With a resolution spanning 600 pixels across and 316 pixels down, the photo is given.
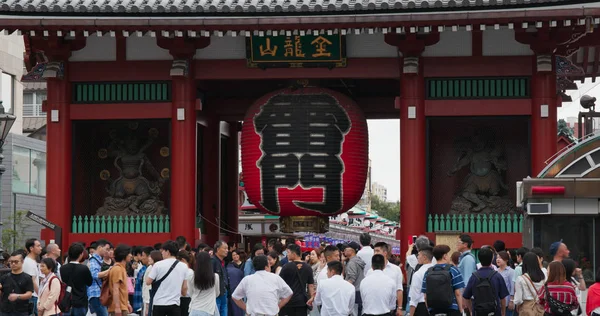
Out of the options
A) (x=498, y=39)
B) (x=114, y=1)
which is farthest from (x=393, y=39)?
(x=114, y=1)

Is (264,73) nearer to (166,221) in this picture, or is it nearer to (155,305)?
(166,221)

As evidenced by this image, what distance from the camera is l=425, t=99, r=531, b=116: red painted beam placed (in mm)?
27766

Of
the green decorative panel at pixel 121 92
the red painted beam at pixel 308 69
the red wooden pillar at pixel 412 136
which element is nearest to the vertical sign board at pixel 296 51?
the red painted beam at pixel 308 69

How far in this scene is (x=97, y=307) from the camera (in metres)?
18.4

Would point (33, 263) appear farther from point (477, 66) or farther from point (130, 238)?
point (477, 66)

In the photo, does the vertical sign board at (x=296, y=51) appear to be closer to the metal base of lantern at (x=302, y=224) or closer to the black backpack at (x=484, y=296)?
the metal base of lantern at (x=302, y=224)

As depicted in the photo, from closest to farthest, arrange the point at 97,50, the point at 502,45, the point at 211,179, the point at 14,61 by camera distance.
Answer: the point at 502,45
the point at 97,50
the point at 211,179
the point at 14,61

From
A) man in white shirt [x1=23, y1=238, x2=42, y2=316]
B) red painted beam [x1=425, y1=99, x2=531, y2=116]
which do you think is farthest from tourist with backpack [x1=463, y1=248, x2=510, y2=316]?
red painted beam [x1=425, y1=99, x2=531, y2=116]

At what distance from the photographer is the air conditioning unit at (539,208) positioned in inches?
790

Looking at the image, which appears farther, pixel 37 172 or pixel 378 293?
pixel 37 172

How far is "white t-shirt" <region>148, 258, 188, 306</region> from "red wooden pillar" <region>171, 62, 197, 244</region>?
10.3 meters

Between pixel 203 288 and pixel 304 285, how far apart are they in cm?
210

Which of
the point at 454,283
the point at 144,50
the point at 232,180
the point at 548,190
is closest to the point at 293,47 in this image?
the point at 144,50

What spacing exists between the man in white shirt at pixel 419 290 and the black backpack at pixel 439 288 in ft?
1.85
